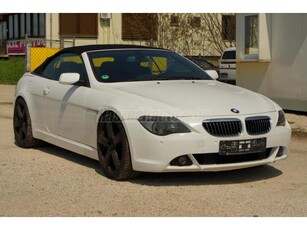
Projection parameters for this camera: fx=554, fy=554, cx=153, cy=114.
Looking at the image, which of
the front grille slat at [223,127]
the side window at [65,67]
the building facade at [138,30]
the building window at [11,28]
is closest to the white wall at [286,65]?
the side window at [65,67]

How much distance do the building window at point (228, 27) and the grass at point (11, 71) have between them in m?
10.2

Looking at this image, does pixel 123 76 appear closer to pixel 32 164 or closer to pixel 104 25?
pixel 32 164

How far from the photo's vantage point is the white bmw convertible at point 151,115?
5.39 m

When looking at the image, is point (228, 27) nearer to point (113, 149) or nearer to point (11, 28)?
point (11, 28)

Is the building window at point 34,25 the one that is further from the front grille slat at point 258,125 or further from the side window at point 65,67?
the front grille slat at point 258,125

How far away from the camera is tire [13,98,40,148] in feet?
25.3

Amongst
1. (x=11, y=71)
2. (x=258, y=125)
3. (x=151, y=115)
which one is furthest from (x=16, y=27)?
(x=258, y=125)

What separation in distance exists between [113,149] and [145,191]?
2.22ft

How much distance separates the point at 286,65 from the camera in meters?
12.0

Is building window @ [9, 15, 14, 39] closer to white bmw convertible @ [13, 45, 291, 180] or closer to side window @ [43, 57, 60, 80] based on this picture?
side window @ [43, 57, 60, 80]

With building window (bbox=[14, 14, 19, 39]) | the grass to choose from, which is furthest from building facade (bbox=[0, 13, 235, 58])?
building window (bbox=[14, 14, 19, 39])

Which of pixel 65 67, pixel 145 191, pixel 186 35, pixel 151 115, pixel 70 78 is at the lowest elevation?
pixel 145 191

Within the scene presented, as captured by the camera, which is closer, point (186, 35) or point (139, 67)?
point (139, 67)

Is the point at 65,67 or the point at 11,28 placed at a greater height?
the point at 11,28
